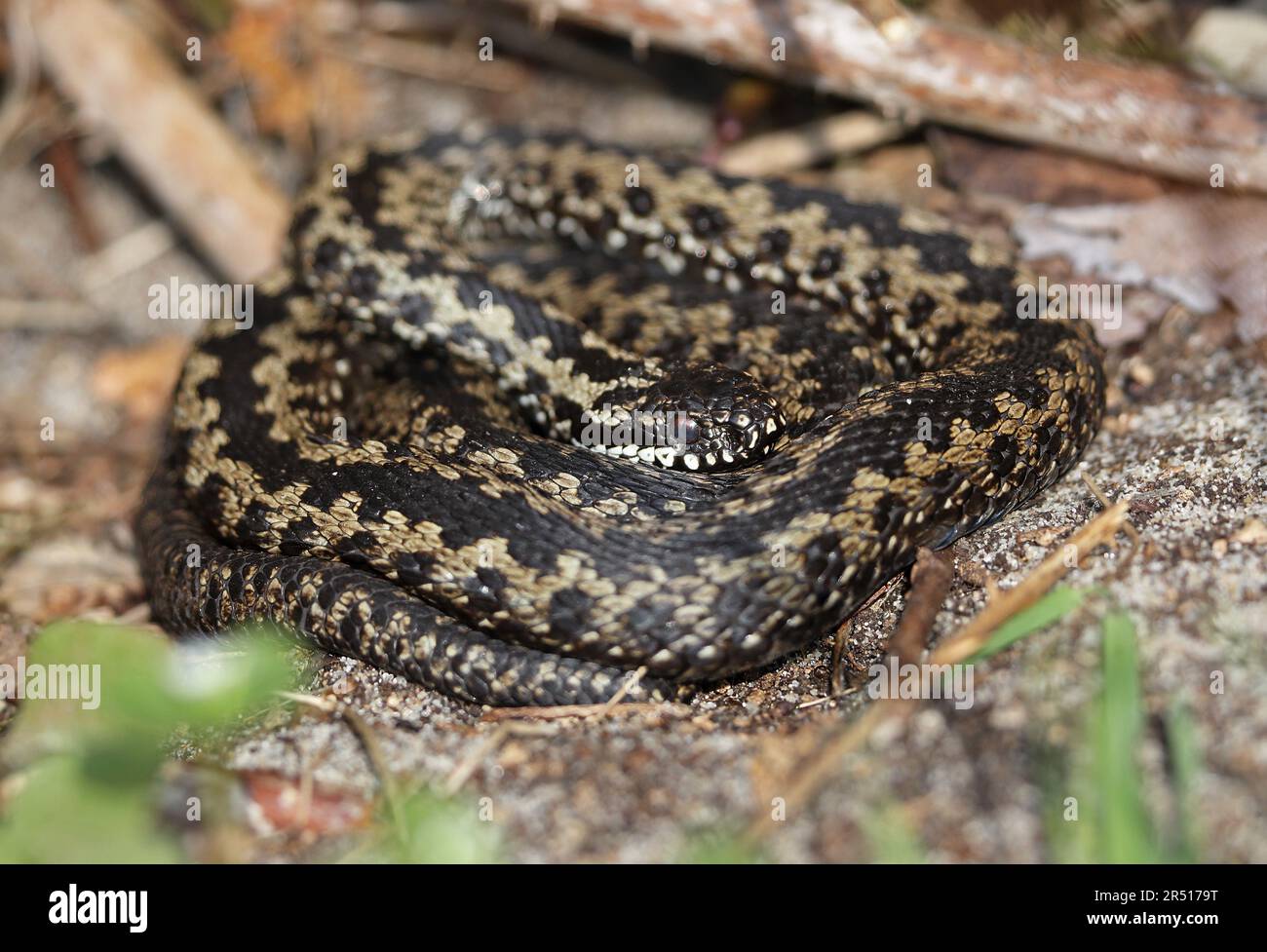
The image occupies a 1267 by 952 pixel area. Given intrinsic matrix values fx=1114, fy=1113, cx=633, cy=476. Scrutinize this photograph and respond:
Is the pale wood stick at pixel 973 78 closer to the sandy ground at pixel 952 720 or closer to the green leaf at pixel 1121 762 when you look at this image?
the sandy ground at pixel 952 720

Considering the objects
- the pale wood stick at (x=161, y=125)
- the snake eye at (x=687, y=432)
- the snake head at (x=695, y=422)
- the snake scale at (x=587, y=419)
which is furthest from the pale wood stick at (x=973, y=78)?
the snake eye at (x=687, y=432)

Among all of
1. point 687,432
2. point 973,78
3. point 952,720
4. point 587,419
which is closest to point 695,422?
point 687,432

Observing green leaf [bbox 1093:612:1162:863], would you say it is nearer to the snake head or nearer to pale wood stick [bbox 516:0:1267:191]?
the snake head

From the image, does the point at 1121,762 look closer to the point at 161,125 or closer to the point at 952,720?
the point at 952,720

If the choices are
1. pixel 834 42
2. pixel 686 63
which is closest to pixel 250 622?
pixel 834 42

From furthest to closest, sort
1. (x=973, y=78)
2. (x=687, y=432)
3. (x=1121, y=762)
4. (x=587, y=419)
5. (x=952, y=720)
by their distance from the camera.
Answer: (x=973, y=78)
(x=587, y=419)
(x=687, y=432)
(x=952, y=720)
(x=1121, y=762)

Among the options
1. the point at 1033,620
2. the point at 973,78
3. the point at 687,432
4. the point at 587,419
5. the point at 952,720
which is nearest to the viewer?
the point at 952,720
